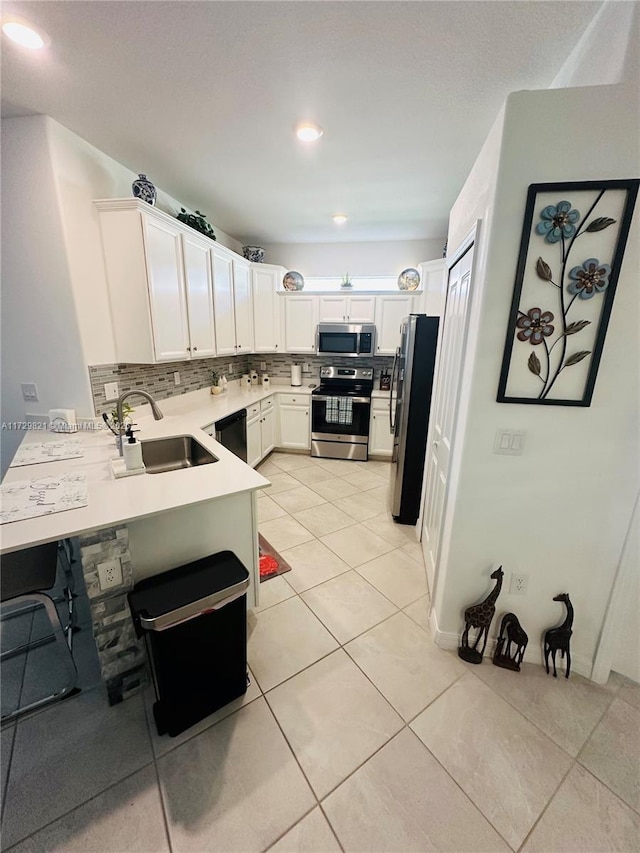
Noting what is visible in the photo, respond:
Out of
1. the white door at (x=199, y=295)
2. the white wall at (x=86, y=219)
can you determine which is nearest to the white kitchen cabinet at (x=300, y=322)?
the white door at (x=199, y=295)

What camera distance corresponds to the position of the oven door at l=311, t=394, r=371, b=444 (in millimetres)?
4203

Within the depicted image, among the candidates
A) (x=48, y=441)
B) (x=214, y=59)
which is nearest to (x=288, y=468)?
(x=48, y=441)

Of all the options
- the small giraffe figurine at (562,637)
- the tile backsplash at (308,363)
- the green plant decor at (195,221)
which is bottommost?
the small giraffe figurine at (562,637)

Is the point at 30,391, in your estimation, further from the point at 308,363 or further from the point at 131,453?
the point at 308,363

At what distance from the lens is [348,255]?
14.7ft

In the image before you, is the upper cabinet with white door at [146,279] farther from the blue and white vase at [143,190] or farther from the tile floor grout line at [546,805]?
the tile floor grout line at [546,805]

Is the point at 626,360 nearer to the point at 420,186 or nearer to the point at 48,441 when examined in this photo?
the point at 420,186

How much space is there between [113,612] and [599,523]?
215 cm

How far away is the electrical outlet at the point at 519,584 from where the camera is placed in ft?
5.41

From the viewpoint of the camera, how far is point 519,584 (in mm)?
1657

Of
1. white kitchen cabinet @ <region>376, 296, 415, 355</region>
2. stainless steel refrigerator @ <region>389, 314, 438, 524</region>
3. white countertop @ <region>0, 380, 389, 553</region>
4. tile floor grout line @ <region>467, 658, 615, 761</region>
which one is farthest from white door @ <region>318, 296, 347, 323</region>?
tile floor grout line @ <region>467, 658, 615, 761</region>

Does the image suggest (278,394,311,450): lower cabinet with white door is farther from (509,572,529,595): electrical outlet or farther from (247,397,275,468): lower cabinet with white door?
(509,572,529,595): electrical outlet

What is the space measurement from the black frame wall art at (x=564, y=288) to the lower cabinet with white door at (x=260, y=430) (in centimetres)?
279

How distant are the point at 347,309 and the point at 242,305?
1.31 meters
